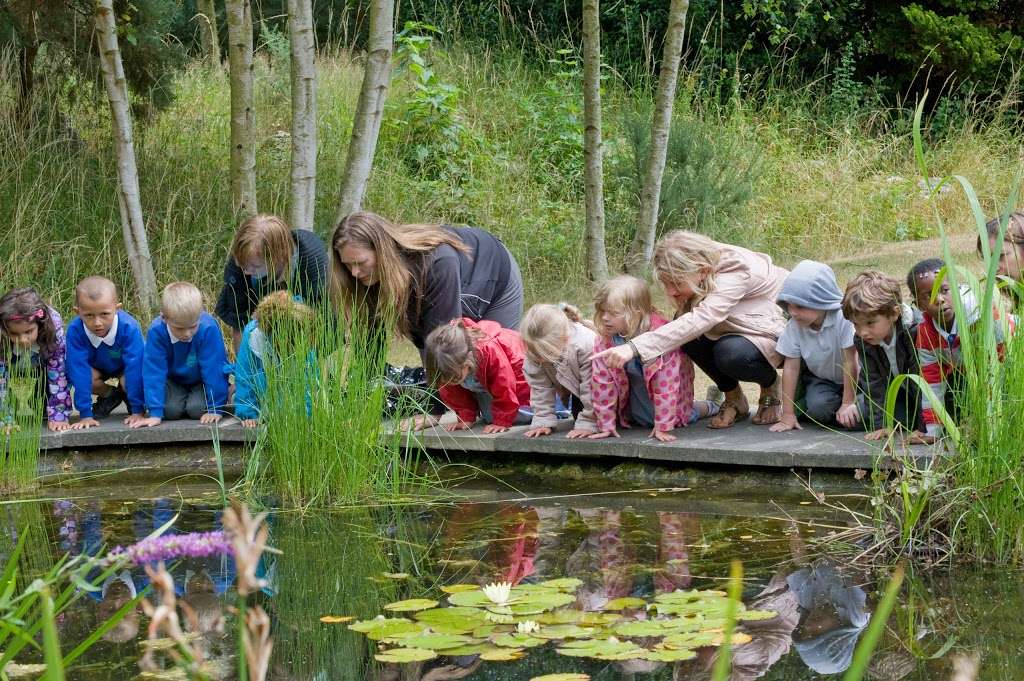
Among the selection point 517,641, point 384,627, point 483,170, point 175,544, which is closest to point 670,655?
point 517,641

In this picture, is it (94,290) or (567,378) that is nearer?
(567,378)

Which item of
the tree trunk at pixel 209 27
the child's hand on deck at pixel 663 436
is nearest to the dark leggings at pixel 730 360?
the child's hand on deck at pixel 663 436

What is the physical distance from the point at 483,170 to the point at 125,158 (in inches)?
178

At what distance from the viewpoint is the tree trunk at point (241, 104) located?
748 cm

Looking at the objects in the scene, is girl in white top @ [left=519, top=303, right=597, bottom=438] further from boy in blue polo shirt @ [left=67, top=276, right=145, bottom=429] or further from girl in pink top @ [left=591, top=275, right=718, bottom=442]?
boy in blue polo shirt @ [left=67, top=276, right=145, bottom=429]

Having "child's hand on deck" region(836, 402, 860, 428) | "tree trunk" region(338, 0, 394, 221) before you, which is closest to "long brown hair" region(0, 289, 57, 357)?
"tree trunk" region(338, 0, 394, 221)

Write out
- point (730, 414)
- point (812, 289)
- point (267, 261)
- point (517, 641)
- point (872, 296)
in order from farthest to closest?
point (267, 261)
point (730, 414)
point (812, 289)
point (872, 296)
point (517, 641)

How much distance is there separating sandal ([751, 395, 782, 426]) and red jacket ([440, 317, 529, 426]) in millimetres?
1089

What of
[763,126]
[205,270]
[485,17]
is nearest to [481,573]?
[205,270]

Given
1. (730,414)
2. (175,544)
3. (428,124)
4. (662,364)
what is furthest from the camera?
(428,124)

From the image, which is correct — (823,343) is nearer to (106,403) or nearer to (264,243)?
(264,243)

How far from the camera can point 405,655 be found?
9.41 ft

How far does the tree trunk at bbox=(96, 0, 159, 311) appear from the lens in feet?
23.5

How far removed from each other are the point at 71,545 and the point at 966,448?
9.74 ft
